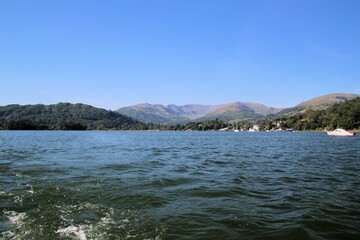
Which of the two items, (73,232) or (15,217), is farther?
(15,217)

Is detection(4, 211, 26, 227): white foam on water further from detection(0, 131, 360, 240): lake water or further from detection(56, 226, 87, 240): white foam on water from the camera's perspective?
detection(56, 226, 87, 240): white foam on water

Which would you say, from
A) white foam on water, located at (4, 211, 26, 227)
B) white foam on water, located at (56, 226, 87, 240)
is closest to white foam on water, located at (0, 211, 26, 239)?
white foam on water, located at (4, 211, 26, 227)

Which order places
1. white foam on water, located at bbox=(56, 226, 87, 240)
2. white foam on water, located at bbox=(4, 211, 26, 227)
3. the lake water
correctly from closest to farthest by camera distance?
white foam on water, located at bbox=(56, 226, 87, 240) → the lake water → white foam on water, located at bbox=(4, 211, 26, 227)

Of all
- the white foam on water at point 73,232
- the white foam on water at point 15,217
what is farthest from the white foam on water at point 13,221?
Result: the white foam on water at point 73,232

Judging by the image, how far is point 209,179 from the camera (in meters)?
22.2

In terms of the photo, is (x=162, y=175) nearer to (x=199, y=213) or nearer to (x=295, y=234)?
(x=199, y=213)

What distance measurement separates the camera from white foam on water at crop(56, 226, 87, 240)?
1055 centimetres

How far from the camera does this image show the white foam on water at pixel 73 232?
34.6 feet

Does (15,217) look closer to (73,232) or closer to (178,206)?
(73,232)

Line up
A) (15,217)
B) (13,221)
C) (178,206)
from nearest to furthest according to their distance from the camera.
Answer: (13,221) → (15,217) → (178,206)

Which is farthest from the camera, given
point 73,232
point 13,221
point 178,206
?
point 178,206

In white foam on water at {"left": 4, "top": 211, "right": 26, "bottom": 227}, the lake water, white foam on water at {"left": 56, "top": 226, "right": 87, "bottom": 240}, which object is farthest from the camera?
white foam on water at {"left": 4, "top": 211, "right": 26, "bottom": 227}

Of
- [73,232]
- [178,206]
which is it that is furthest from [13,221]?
[178,206]

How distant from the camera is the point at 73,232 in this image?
10.9 metres
